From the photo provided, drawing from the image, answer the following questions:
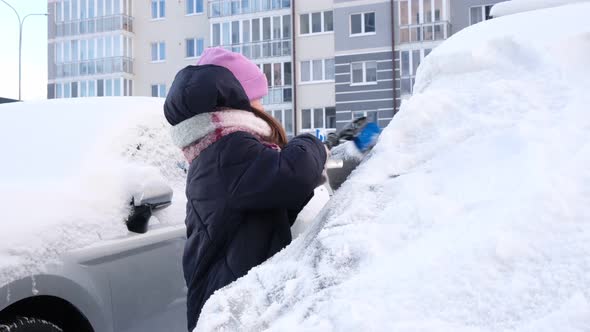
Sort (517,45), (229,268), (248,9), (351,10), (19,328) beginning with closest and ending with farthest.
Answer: (517,45)
(229,268)
(19,328)
(351,10)
(248,9)

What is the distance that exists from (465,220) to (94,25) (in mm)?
31937

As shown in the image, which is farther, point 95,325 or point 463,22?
point 463,22

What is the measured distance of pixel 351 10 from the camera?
1011 inches

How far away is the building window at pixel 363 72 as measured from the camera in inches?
993

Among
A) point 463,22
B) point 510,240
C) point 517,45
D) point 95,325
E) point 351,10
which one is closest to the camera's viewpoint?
point 510,240

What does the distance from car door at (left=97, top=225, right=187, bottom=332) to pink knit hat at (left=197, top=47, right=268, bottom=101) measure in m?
1.10

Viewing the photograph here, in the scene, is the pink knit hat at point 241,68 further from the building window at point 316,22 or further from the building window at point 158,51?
the building window at point 158,51

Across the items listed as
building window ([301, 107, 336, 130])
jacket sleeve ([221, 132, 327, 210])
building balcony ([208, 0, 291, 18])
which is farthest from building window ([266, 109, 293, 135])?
jacket sleeve ([221, 132, 327, 210])

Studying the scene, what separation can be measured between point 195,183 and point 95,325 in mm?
1038

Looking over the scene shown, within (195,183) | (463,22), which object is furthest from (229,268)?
(463,22)

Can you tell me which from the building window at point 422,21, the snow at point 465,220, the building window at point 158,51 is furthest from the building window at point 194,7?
the snow at point 465,220

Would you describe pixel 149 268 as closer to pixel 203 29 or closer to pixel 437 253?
pixel 437 253

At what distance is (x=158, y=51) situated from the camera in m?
30.1

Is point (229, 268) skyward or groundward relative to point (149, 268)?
skyward
